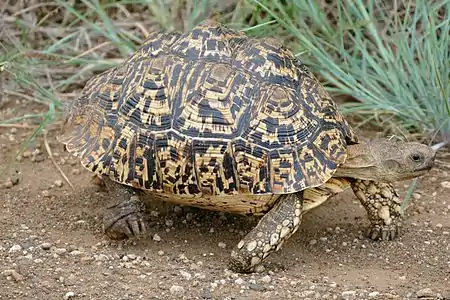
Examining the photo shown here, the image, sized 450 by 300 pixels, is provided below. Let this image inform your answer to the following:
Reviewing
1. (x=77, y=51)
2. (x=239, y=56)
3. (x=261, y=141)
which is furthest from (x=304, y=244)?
(x=77, y=51)

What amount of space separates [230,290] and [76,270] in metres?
0.73

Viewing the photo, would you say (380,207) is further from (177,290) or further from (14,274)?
(14,274)

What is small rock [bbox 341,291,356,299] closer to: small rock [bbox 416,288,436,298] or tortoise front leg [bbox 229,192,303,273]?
small rock [bbox 416,288,436,298]

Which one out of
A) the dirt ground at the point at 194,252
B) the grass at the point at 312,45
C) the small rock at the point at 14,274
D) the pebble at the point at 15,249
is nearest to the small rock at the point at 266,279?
the dirt ground at the point at 194,252

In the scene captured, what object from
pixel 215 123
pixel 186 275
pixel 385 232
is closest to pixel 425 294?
pixel 385 232

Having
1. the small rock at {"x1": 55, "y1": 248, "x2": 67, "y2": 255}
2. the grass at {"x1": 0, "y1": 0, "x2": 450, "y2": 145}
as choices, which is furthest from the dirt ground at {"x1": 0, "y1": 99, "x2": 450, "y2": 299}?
the grass at {"x1": 0, "y1": 0, "x2": 450, "y2": 145}

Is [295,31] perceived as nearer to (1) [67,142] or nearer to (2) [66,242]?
(1) [67,142]

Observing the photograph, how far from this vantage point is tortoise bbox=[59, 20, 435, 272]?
3848 millimetres

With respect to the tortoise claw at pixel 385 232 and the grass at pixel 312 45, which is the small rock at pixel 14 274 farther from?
the tortoise claw at pixel 385 232

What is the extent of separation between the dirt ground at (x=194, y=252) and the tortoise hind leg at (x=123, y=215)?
0.28 ft

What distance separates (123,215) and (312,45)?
5.94ft

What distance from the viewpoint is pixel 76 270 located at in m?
3.79

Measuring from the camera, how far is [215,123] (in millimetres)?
3861

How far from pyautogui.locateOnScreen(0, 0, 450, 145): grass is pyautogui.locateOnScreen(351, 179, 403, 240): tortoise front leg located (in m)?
0.66
